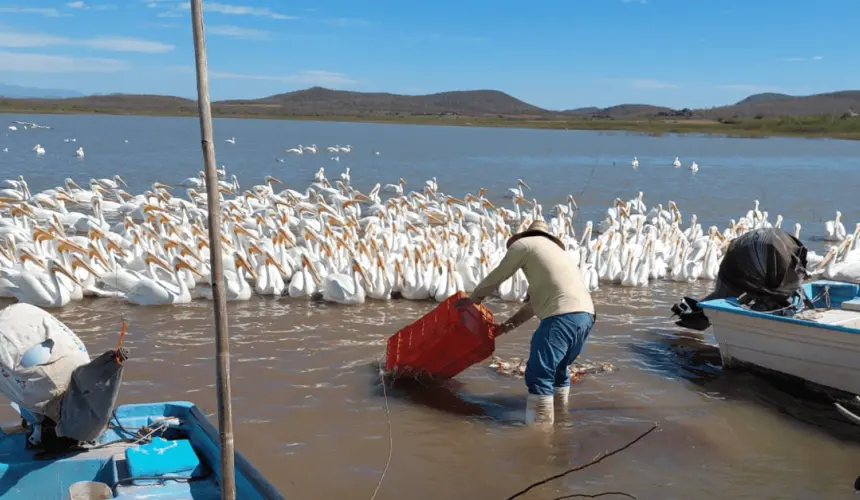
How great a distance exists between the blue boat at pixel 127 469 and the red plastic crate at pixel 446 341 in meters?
2.05

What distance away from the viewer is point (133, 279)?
A: 9.22 metres

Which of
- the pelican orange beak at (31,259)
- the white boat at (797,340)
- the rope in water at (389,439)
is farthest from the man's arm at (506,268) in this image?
the pelican orange beak at (31,259)

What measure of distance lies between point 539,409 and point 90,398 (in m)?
3.10

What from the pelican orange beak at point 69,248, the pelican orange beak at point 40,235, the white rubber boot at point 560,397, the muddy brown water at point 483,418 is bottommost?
the muddy brown water at point 483,418

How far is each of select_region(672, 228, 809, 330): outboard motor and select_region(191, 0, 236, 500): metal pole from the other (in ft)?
18.2

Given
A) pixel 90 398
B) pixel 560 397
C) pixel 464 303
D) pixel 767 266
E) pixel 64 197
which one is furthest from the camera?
pixel 64 197

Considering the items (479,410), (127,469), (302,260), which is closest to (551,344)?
(479,410)

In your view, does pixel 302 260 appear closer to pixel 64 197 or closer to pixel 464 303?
pixel 464 303

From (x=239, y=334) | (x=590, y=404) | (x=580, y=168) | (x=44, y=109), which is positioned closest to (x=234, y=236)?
(x=239, y=334)

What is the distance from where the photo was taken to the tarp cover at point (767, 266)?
7.22 metres

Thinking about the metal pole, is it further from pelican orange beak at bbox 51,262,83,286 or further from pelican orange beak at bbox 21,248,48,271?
pelican orange beak at bbox 21,248,48,271

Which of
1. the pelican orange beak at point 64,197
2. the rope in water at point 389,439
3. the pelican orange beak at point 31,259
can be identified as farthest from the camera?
the pelican orange beak at point 64,197

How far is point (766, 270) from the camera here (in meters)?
7.31

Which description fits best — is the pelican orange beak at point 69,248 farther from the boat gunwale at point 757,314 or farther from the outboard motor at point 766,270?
the outboard motor at point 766,270
